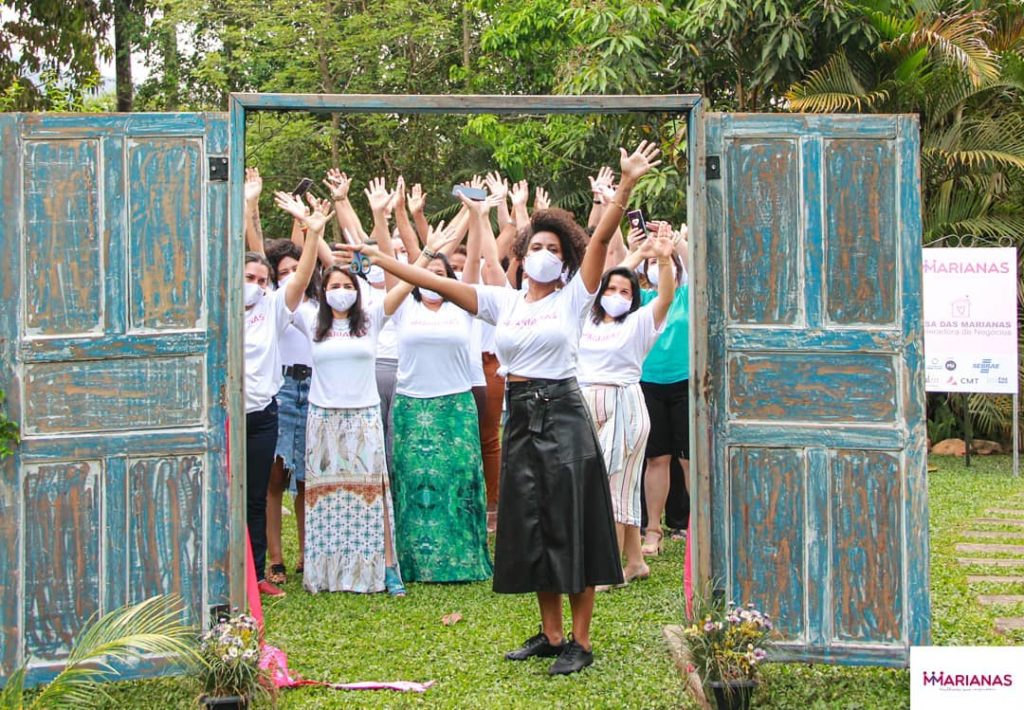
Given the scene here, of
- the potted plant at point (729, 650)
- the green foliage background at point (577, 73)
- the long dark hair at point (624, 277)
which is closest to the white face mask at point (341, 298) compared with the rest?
the long dark hair at point (624, 277)

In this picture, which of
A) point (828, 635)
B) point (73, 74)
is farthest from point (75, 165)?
point (73, 74)

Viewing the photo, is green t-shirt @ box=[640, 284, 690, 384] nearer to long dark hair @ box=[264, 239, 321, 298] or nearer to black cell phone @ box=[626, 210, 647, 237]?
black cell phone @ box=[626, 210, 647, 237]

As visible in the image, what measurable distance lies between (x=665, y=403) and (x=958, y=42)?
7.02 metres

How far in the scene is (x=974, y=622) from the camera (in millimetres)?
6293

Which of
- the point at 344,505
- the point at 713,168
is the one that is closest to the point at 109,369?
the point at 344,505

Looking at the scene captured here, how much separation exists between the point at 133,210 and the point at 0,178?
0.56 m

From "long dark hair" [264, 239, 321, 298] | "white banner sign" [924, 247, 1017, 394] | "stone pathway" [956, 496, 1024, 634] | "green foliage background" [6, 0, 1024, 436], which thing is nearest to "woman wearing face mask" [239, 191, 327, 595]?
"long dark hair" [264, 239, 321, 298]

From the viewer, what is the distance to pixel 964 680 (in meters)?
3.57

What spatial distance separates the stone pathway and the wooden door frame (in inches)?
90.2

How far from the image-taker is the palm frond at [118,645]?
4.57 meters

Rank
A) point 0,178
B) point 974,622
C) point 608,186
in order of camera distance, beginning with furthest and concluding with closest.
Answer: point 974,622, point 608,186, point 0,178

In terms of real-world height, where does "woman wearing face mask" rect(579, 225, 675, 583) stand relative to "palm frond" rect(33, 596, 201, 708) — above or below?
above

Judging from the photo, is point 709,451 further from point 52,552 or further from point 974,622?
point 52,552

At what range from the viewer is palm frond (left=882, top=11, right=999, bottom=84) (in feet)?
41.8
